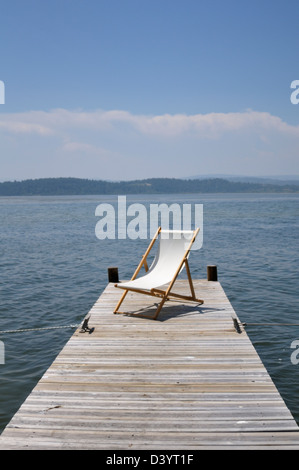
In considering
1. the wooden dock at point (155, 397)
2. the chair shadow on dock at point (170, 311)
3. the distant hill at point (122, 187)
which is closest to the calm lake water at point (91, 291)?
the chair shadow on dock at point (170, 311)

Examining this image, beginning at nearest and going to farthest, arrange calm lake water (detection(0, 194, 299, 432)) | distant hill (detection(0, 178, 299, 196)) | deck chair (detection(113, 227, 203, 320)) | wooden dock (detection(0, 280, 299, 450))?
wooden dock (detection(0, 280, 299, 450))
calm lake water (detection(0, 194, 299, 432))
deck chair (detection(113, 227, 203, 320))
distant hill (detection(0, 178, 299, 196))

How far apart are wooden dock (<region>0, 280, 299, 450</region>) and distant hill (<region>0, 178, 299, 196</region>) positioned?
6031 inches

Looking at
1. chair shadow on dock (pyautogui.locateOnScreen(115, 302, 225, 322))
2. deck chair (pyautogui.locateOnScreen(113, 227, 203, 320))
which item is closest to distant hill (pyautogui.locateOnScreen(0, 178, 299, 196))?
deck chair (pyautogui.locateOnScreen(113, 227, 203, 320))

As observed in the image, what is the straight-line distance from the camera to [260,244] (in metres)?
22.5

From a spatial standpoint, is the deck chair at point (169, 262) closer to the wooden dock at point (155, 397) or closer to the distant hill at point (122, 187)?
the wooden dock at point (155, 397)

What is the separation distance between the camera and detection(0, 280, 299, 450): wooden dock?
3328mm

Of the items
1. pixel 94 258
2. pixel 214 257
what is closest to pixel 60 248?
pixel 94 258

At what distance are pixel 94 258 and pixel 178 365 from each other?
14.3m

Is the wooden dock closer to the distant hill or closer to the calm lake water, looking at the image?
the calm lake water

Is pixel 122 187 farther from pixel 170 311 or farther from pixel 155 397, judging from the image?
pixel 155 397

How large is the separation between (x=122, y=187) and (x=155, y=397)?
16814 centimetres

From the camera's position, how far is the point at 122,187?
6722 inches

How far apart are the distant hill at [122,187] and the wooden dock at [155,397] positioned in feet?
503

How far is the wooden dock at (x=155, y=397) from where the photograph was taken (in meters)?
3.33
